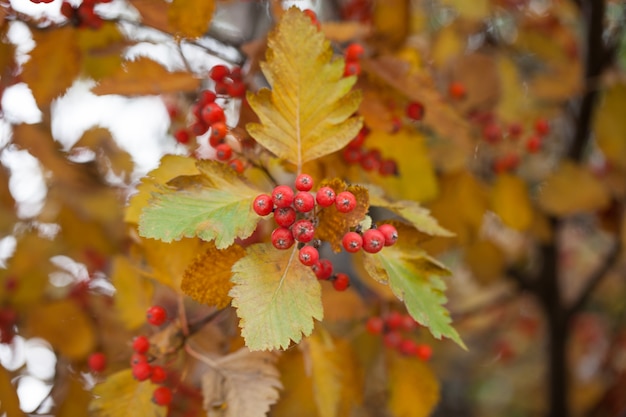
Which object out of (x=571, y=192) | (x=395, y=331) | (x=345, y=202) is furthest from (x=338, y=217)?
(x=571, y=192)

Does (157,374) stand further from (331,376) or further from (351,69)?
(351,69)

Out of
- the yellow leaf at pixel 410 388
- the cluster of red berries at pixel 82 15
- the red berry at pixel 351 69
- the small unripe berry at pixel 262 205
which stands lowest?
the yellow leaf at pixel 410 388

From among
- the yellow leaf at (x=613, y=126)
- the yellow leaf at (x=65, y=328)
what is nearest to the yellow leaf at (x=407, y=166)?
the yellow leaf at (x=65, y=328)

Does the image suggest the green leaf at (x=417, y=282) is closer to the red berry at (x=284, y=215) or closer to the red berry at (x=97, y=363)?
the red berry at (x=284, y=215)

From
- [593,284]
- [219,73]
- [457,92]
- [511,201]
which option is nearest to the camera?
[219,73]

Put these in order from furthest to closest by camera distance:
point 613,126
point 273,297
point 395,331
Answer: point 613,126 → point 395,331 → point 273,297

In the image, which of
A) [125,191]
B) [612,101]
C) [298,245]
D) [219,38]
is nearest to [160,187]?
[298,245]

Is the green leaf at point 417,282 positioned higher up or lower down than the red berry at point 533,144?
higher up

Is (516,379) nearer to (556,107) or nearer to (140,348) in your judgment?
(556,107)
